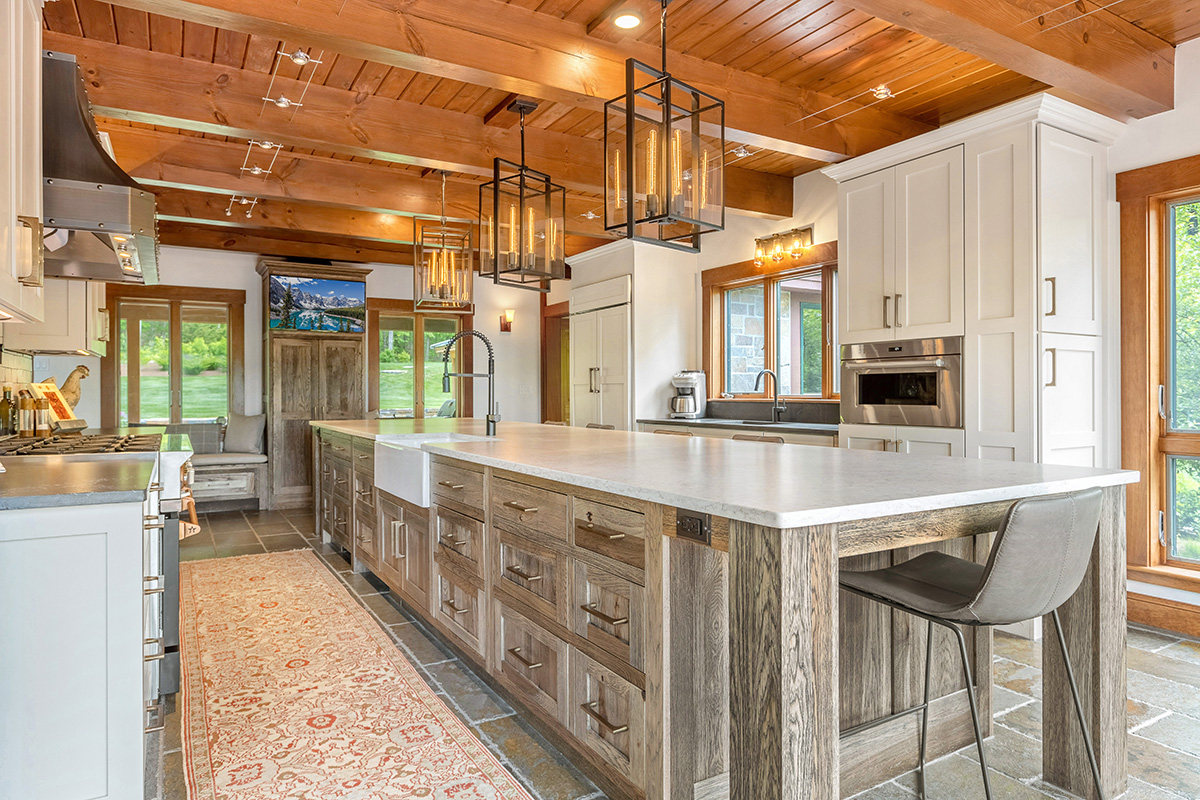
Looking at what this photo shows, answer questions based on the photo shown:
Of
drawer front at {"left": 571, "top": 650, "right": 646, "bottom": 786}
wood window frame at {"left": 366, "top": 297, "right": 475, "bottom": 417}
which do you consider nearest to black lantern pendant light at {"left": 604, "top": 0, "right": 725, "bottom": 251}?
drawer front at {"left": 571, "top": 650, "right": 646, "bottom": 786}

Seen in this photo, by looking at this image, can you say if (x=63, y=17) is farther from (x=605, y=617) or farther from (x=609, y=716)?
(x=609, y=716)

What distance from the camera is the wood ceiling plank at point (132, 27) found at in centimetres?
313

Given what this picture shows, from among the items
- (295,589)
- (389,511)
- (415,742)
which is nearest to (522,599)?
(415,742)

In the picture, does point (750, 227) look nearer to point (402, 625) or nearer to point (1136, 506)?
point (1136, 506)

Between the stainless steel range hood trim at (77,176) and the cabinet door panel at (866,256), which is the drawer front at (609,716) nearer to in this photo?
the stainless steel range hood trim at (77,176)

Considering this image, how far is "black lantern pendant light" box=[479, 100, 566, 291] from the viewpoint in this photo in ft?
11.4

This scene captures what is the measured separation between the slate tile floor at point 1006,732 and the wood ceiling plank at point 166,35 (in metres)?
2.92

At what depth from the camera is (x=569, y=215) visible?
6.25 meters

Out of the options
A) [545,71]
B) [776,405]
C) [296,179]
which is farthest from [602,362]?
[545,71]

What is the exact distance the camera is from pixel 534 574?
7.43 feet

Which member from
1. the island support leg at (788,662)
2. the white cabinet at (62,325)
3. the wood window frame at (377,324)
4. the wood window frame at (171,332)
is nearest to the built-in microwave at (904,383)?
the island support leg at (788,662)

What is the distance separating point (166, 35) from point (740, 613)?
145 inches

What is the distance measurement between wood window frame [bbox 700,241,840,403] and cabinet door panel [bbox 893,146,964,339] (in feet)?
4.00

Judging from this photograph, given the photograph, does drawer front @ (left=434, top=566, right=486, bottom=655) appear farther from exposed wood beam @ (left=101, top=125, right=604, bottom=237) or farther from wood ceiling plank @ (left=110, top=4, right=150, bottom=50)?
exposed wood beam @ (left=101, top=125, right=604, bottom=237)
